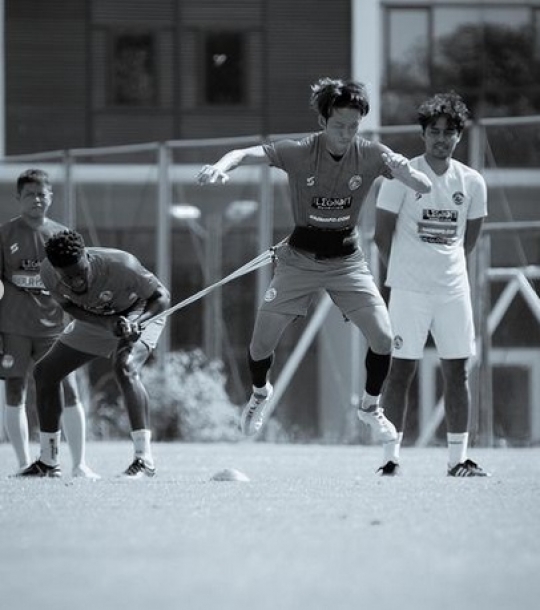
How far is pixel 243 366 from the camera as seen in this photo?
18.9 m

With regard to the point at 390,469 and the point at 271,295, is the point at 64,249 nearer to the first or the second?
the point at 271,295

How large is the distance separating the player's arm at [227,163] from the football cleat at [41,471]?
2.04m

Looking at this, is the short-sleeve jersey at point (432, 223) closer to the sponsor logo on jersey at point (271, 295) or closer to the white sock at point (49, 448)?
the sponsor logo on jersey at point (271, 295)

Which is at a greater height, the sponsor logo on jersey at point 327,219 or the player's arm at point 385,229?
the sponsor logo on jersey at point 327,219

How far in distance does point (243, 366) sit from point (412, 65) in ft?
29.4

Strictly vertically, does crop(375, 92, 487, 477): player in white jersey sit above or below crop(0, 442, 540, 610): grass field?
above

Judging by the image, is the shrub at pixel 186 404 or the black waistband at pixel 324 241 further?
the shrub at pixel 186 404

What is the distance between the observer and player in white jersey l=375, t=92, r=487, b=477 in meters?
10.4

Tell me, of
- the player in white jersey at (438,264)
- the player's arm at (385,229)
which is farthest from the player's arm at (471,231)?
the player's arm at (385,229)

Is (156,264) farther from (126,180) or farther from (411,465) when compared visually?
(411,465)

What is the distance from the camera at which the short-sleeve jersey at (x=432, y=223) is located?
1038 cm

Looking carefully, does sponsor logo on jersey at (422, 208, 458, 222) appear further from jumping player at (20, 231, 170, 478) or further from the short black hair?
the short black hair

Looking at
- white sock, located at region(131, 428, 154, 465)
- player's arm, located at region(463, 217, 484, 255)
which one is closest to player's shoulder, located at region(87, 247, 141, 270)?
white sock, located at region(131, 428, 154, 465)

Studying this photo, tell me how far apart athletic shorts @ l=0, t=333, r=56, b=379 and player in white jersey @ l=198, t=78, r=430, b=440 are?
168cm
